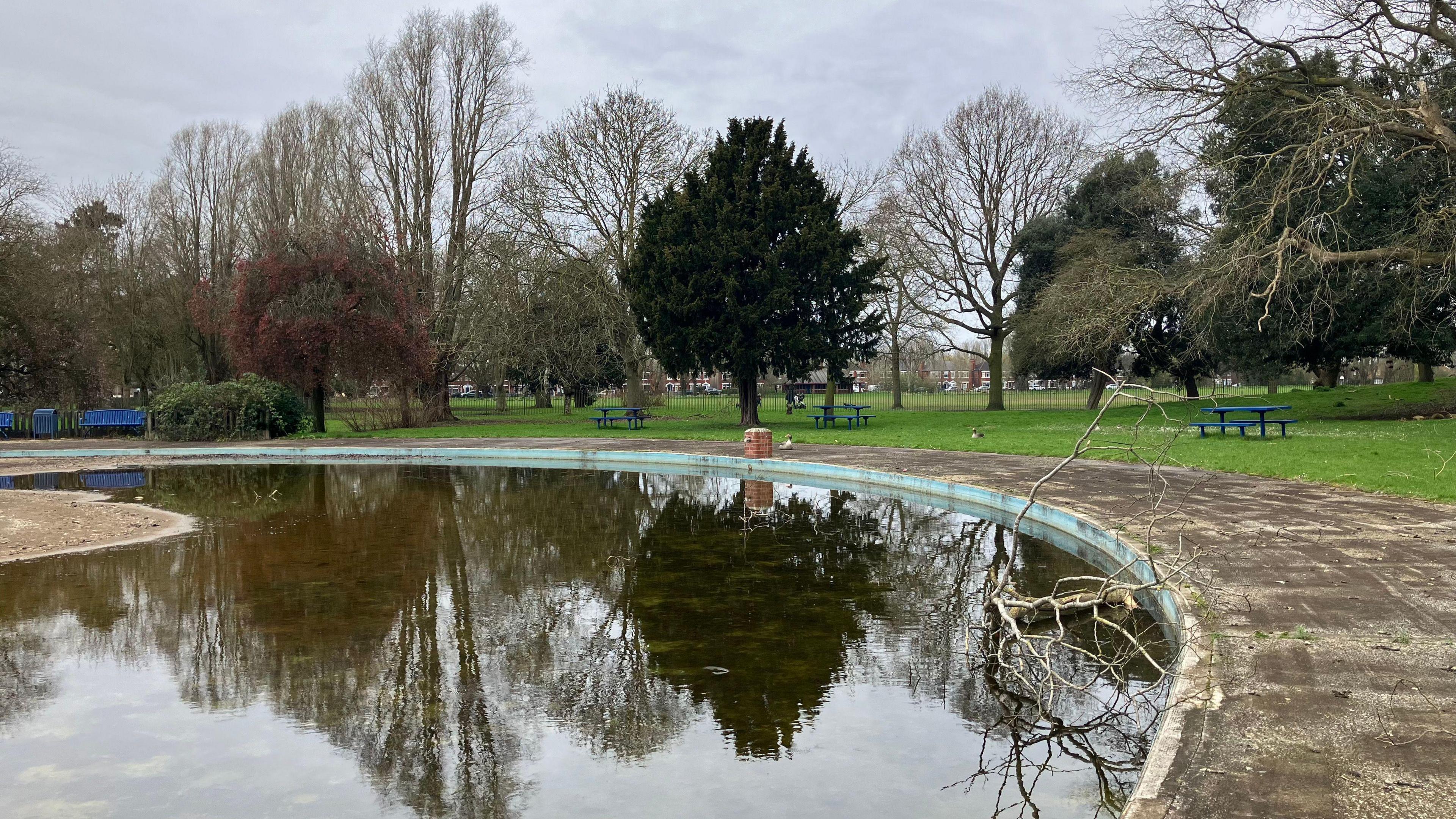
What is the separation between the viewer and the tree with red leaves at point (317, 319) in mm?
26719

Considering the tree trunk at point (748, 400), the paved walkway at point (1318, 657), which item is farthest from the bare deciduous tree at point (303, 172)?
the paved walkway at point (1318, 657)

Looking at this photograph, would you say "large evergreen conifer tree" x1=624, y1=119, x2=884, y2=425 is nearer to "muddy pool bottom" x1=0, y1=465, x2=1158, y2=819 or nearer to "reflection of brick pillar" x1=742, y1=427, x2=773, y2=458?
"reflection of brick pillar" x1=742, y1=427, x2=773, y2=458

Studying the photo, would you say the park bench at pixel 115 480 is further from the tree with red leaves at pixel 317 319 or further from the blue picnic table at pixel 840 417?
the blue picnic table at pixel 840 417

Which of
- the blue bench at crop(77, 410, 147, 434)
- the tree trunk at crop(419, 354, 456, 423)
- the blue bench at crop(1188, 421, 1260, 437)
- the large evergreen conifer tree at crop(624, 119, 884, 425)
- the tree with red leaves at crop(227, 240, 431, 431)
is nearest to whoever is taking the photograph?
the blue bench at crop(1188, 421, 1260, 437)

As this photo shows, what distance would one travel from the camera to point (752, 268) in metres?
26.7

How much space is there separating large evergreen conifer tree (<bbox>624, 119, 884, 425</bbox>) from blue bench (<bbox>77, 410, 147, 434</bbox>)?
15.4 metres

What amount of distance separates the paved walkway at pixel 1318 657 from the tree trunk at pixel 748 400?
1662 centimetres

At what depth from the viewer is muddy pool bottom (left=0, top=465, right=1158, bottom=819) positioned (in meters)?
4.41

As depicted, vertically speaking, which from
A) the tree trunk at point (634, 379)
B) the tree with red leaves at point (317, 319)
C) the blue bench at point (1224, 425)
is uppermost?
the tree with red leaves at point (317, 319)

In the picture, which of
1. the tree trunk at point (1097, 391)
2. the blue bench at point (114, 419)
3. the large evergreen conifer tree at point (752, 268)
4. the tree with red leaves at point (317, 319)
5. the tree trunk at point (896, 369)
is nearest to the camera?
the large evergreen conifer tree at point (752, 268)

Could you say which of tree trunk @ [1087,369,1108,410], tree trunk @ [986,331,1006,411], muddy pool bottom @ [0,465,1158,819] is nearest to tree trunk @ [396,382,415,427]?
muddy pool bottom @ [0,465,1158,819]

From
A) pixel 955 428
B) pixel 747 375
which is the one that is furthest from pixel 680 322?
pixel 955 428

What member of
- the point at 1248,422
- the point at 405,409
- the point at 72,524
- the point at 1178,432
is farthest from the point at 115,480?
the point at 1248,422

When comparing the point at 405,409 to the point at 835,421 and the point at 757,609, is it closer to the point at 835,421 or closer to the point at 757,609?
the point at 835,421
